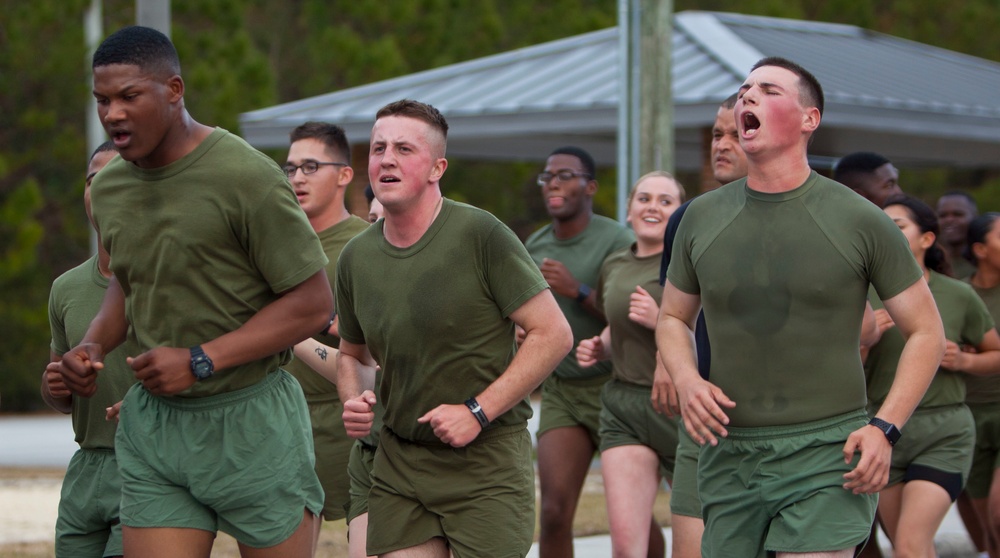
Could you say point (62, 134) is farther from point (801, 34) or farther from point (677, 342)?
point (677, 342)

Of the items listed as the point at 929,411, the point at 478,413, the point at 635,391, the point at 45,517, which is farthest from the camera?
the point at 45,517

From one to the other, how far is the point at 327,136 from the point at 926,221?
9.41ft

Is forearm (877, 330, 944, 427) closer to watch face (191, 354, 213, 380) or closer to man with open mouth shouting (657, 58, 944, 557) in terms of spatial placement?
man with open mouth shouting (657, 58, 944, 557)

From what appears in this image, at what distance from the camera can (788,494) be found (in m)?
4.54

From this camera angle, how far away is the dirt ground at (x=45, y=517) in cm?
950

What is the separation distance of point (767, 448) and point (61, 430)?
1606 cm

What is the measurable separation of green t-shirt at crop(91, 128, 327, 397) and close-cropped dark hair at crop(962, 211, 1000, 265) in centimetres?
455

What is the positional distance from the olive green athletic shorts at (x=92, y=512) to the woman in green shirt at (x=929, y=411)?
334 centimetres

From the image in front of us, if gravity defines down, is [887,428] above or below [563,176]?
above

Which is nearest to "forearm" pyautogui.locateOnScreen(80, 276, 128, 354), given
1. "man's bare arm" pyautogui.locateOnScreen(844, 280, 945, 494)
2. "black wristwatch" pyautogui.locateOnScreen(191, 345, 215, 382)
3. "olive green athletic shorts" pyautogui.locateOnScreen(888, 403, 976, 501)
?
"black wristwatch" pyautogui.locateOnScreen(191, 345, 215, 382)

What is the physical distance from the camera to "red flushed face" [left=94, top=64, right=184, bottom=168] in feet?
14.5

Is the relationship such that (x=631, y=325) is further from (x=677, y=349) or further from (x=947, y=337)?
(x=677, y=349)

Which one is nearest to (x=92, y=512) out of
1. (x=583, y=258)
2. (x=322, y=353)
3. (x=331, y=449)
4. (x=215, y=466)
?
(x=215, y=466)

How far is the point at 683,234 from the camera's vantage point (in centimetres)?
486
